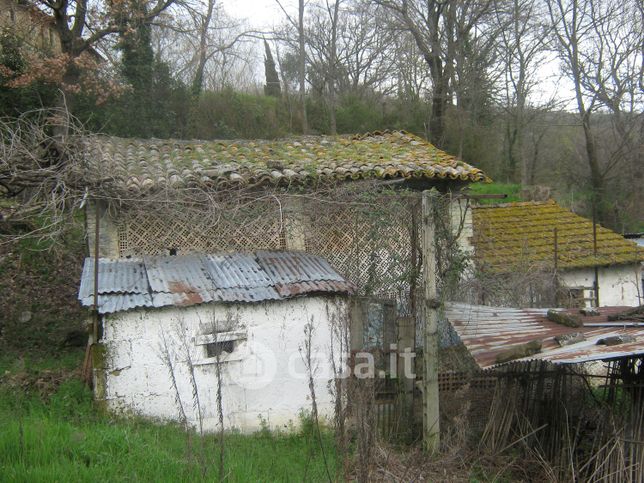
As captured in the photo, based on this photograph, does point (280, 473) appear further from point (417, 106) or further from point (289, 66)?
point (289, 66)

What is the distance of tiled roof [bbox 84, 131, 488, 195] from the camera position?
27.9 ft

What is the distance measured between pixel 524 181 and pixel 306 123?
10.1 meters

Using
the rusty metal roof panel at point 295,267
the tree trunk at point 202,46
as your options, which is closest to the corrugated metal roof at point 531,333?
the rusty metal roof panel at point 295,267

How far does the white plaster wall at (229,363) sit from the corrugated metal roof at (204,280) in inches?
6.4

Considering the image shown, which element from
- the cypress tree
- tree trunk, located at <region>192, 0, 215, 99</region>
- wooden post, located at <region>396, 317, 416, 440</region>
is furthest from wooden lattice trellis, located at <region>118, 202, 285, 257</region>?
the cypress tree

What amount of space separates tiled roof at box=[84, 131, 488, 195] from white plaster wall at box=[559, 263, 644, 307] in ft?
12.8

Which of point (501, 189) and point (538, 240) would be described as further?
point (501, 189)

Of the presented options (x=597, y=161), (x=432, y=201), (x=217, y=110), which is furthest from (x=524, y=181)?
(x=432, y=201)

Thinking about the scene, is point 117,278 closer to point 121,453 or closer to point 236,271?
point 236,271

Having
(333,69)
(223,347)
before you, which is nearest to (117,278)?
(223,347)

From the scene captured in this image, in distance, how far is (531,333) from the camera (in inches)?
256

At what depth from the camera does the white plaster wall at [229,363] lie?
6.58 m

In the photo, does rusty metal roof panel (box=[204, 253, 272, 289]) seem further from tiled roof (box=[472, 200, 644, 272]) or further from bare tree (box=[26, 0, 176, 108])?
bare tree (box=[26, 0, 176, 108])

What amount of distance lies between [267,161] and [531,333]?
5113mm
